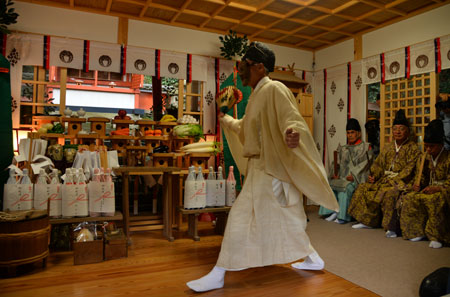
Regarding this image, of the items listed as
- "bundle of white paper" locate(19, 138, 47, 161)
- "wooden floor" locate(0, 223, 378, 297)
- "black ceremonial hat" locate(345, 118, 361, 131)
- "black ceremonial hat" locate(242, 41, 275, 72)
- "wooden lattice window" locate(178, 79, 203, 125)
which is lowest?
"wooden floor" locate(0, 223, 378, 297)

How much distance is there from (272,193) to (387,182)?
2.79m

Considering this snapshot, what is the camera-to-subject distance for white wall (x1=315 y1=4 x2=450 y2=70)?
471 centimetres

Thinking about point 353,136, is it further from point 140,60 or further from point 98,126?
point 98,126

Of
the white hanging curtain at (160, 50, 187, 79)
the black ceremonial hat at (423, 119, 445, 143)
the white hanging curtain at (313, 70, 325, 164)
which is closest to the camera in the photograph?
the black ceremonial hat at (423, 119, 445, 143)

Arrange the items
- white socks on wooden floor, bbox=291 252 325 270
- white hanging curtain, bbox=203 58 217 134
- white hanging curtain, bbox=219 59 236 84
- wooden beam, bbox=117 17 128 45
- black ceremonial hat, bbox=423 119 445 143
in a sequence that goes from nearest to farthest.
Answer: white socks on wooden floor, bbox=291 252 325 270
black ceremonial hat, bbox=423 119 445 143
wooden beam, bbox=117 17 128 45
white hanging curtain, bbox=203 58 217 134
white hanging curtain, bbox=219 59 236 84

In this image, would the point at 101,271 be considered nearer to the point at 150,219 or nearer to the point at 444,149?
the point at 150,219

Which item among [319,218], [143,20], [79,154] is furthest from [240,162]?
[143,20]

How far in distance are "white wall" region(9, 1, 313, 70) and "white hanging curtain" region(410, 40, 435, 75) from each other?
3051mm

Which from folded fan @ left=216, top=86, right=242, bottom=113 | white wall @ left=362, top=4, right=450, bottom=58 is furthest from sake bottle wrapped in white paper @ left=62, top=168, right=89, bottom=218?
white wall @ left=362, top=4, right=450, bottom=58

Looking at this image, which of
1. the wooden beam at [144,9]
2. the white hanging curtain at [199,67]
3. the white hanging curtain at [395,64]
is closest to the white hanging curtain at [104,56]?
the wooden beam at [144,9]

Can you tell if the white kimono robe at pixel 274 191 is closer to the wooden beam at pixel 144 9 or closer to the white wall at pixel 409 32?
the wooden beam at pixel 144 9

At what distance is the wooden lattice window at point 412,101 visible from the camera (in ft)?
15.8

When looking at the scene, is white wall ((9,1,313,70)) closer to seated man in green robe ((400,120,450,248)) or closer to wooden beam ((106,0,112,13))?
wooden beam ((106,0,112,13))

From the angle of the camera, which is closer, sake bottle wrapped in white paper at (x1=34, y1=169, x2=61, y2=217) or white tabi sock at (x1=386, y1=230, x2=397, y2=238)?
sake bottle wrapped in white paper at (x1=34, y1=169, x2=61, y2=217)
